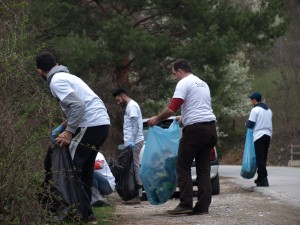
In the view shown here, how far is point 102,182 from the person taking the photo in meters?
11.1

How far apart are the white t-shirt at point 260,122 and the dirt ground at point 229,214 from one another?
6.64ft

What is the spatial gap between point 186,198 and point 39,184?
261 centimetres

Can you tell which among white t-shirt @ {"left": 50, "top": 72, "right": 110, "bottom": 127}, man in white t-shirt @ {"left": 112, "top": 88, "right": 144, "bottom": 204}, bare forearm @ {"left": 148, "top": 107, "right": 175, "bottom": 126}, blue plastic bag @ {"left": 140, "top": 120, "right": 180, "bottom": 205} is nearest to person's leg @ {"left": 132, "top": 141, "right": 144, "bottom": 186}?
man in white t-shirt @ {"left": 112, "top": 88, "right": 144, "bottom": 204}

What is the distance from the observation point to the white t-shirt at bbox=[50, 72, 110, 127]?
8.23 metres

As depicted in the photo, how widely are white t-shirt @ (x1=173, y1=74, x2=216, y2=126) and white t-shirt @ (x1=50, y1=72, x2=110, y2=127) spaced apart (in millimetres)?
1187

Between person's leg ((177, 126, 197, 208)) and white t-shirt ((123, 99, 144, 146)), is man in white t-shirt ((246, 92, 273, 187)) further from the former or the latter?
person's leg ((177, 126, 197, 208))

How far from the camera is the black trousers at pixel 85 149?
331 inches

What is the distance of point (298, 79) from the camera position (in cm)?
4803

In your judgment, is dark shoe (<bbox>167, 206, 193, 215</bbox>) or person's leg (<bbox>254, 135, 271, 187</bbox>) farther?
person's leg (<bbox>254, 135, 271, 187</bbox>)

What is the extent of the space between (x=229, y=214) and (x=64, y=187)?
7.17 ft

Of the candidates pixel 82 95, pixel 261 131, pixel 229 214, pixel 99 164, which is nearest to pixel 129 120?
pixel 99 164

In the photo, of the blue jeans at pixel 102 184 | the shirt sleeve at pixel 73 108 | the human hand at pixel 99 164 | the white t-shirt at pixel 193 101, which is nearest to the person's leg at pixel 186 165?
the white t-shirt at pixel 193 101

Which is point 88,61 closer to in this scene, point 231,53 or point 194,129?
point 231,53

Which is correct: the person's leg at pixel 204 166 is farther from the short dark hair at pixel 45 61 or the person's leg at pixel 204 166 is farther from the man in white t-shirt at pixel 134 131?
the man in white t-shirt at pixel 134 131
